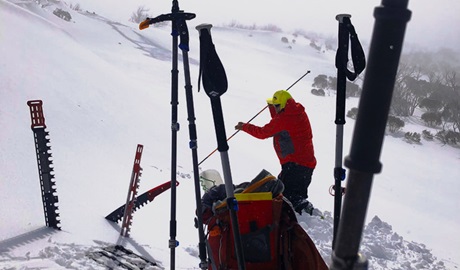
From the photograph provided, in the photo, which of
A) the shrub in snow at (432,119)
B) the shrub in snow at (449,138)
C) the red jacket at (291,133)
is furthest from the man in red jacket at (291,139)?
the shrub in snow at (432,119)

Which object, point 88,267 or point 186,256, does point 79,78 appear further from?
point 88,267

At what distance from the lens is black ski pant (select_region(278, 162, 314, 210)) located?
4.79 m

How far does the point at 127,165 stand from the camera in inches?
277

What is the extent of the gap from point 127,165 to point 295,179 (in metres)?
3.26

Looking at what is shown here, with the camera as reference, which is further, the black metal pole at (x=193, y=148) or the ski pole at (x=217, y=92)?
the black metal pole at (x=193, y=148)

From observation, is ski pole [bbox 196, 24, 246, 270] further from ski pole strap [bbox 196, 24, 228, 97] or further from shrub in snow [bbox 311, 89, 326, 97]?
shrub in snow [bbox 311, 89, 326, 97]

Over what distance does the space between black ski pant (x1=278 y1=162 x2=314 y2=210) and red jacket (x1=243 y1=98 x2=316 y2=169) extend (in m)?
0.06

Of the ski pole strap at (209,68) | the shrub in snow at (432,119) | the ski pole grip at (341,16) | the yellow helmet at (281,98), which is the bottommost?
the shrub in snow at (432,119)

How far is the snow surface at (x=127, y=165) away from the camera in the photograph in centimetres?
430

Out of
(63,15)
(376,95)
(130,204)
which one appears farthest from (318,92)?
(376,95)

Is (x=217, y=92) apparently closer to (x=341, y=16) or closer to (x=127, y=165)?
(x=341, y=16)

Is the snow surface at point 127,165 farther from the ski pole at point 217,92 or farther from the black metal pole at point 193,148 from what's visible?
the ski pole at point 217,92

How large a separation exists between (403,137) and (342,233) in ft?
61.2

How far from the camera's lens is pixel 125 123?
922cm
